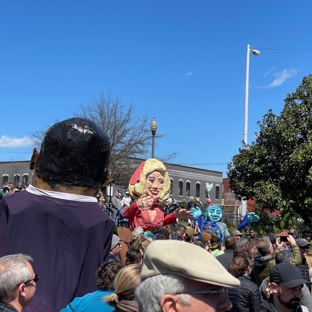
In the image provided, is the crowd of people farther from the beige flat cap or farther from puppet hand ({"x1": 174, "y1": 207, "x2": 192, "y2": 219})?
puppet hand ({"x1": 174, "y1": 207, "x2": 192, "y2": 219})

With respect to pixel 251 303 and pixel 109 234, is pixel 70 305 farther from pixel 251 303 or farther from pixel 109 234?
pixel 251 303

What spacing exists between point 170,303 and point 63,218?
1.67 m

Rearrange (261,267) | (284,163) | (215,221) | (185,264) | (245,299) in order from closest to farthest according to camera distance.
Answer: (185,264) < (245,299) < (261,267) < (215,221) < (284,163)

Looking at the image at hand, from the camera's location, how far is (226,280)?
162 cm

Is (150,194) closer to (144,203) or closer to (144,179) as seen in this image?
(144,179)

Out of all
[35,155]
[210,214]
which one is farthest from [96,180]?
[210,214]

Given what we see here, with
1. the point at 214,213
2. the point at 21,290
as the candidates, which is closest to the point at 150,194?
the point at 214,213

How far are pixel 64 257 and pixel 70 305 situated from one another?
35cm

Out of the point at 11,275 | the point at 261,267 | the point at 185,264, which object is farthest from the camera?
the point at 261,267

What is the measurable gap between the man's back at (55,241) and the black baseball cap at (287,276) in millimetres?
1428

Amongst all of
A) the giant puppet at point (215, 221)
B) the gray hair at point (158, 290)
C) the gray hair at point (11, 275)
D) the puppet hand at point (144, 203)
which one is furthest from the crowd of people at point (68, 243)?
the giant puppet at point (215, 221)

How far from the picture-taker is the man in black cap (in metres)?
3.38

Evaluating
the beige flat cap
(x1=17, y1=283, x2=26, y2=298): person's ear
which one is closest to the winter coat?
(x1=17, y1=283, x2=26, y2=298): person's ear

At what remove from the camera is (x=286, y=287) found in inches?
133
